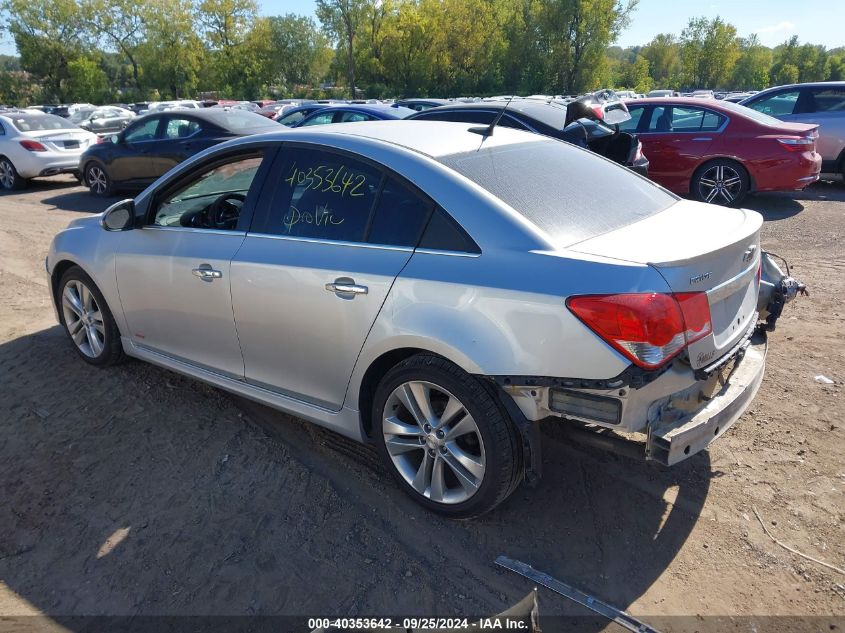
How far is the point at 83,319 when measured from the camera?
477cm

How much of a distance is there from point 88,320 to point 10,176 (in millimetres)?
11339

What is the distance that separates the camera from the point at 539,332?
103 inches

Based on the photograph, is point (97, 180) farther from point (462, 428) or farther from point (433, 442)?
point (462, 428)

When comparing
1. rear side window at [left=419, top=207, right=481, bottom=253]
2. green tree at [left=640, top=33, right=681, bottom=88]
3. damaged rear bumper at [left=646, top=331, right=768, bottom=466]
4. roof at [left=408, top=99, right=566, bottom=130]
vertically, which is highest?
rear side window at [left=419, top=207, right=481, bottom=253]

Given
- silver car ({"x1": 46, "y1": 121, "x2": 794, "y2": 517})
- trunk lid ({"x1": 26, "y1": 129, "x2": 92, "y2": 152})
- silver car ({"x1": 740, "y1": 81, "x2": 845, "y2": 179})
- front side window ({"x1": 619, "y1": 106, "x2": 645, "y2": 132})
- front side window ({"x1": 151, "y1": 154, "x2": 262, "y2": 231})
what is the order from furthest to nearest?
trunk lid ({"x1": 26, "y1": 129, "x2": 92, "y2": 152}), silver car ({"x1": 740, "y1": 81, "x2": 845, "y2": 179}), front side window ({"x1": 619, "y1": 106, "x2": 645, "y2": 132}), front side window ({"x1": 151, "y1": 154, "x2": 262, "y2": 231}), silver car ({"x1": 46, "y1": 121, "x2": 794, "y2": 517})

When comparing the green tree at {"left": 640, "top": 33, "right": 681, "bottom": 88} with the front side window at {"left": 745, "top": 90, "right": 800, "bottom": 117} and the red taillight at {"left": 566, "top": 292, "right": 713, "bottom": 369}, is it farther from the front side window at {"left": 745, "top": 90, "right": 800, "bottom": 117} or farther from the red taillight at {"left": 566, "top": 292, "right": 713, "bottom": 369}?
the red taillight at {"left": 566, "top": 292, "right": 713, "bottom": 369}

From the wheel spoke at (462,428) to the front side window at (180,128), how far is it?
965cm

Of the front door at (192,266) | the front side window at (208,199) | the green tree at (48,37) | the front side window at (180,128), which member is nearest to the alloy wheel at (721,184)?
the front side window at (208,199)

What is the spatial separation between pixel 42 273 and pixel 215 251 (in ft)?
16.1

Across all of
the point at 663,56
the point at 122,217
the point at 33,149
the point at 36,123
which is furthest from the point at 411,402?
the point at 663,56

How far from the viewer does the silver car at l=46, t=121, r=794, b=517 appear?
102 inches

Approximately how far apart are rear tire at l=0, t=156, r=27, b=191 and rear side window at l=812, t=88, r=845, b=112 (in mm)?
14987

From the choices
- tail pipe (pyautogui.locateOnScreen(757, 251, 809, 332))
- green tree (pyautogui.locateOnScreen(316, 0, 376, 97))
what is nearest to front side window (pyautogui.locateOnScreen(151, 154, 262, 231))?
tail pipe (pyautogui.locateOnScreen(757, 251, 809, 332))

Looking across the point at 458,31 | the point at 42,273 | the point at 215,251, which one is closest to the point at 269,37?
the point at 458,31
